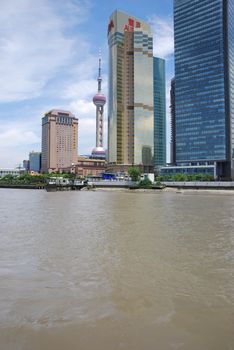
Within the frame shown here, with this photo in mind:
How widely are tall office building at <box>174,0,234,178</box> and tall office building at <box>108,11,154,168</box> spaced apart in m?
22.6

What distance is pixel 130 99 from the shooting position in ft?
641

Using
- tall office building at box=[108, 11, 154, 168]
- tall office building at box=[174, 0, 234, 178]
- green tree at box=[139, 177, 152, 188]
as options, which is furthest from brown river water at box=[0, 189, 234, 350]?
tall office building at box=[108, 11, 154, 168]

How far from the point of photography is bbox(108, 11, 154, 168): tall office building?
640 feet

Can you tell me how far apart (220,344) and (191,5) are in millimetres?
193975

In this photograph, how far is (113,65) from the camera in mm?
197500

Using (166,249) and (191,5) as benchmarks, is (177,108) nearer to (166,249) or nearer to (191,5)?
(191,5)

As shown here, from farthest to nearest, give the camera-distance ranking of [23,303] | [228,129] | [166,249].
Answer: [228,129], [166,249], [23,303]

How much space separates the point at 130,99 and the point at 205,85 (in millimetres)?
44043

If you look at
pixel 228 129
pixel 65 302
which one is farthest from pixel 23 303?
pixel 228 129

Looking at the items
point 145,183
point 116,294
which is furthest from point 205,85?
point 116,294

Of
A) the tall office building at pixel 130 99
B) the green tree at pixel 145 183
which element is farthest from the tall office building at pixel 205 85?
the green tree at pixel 145 183

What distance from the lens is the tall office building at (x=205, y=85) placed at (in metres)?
160

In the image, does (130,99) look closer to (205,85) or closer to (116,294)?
(205,85)

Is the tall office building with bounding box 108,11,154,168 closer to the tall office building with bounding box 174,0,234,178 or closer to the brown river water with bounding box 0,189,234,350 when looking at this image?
the tall office building with bounding box 174,0,234,178
